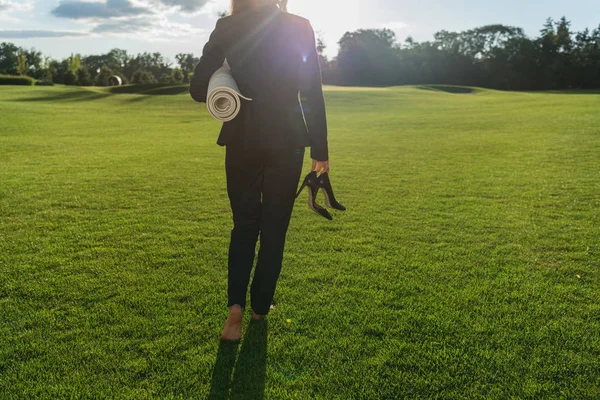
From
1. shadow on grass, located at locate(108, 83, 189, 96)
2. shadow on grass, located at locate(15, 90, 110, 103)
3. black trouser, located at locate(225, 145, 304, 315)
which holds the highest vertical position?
shadow on grass, located at locate(108, 83, 189, 96)

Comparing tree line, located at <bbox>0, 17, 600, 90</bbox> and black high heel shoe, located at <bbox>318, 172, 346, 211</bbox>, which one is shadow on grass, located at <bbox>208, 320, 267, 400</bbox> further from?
tree line, located at <bbox>0, 17, 600, 90</bbox>

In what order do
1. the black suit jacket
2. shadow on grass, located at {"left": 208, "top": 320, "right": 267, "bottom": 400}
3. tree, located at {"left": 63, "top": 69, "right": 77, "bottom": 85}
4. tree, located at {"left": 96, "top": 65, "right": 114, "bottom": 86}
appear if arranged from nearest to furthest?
shadow on grass, located at {"left": 208, "top": 320, "right": 267, "bottom": 400}, the black suit jacket, tree, located at {"left": 63, "top": 69, "right": 77, "bottom": 85}, tree, located at {"left": 96, "top": 65, "right": 114, "bottom": 86}

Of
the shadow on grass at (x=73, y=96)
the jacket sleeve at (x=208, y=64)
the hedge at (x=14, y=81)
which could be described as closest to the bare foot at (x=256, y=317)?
the jacket sleeve at (x=208, y=64)

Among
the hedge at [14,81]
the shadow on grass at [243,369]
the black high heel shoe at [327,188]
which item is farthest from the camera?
the hedge at [14,81]

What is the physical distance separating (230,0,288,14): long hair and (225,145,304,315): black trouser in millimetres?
889

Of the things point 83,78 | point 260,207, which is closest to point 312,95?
point 260,207

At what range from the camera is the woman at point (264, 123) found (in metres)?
2.75

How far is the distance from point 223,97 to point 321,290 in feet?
6.16

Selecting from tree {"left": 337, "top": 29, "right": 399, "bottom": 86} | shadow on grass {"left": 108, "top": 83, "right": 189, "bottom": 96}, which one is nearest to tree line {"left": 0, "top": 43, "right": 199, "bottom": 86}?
shadow on grass {"left": 108, "top": 83, "right": 189, "bottom": 96}

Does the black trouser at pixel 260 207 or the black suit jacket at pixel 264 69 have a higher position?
the black suit jacket at pixel 264 69

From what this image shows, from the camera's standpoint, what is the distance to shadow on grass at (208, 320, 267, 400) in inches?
99.4

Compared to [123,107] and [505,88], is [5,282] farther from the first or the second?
[505,88]

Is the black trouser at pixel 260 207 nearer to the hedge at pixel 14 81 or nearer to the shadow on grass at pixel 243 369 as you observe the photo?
the shadow on grass at pixel 243 369

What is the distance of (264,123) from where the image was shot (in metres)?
2.77
